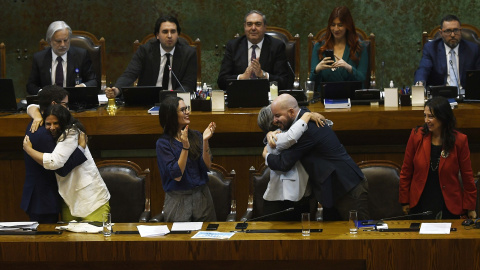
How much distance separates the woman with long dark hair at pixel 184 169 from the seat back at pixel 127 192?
1.24ft

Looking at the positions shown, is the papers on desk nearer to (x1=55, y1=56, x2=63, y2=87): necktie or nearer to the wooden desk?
the wooden desk

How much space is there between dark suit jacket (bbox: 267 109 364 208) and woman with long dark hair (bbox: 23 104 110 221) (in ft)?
3.50

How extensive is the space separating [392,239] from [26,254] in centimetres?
177

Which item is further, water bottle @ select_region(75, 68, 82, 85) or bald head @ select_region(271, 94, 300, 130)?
water bottle @ select_region(75, 68, 82, 85)

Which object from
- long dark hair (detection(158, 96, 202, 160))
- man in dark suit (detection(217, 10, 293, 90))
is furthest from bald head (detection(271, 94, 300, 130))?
man in dark suit (detection(217, 10, 293, 90))

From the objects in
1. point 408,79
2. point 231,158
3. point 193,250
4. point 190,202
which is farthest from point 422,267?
point 408,79

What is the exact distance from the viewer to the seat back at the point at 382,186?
4809mm

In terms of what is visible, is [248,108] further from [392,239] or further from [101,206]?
[392,239]

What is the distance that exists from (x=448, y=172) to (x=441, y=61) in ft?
6.79

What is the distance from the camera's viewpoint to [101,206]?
15.4ft

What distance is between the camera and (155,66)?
6.39m

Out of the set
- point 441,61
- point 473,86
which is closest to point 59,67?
point 441,61

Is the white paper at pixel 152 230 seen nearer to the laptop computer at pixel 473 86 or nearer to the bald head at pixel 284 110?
the bald head at pixel 284 110

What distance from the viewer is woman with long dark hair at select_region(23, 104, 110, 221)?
4578 millimetres
